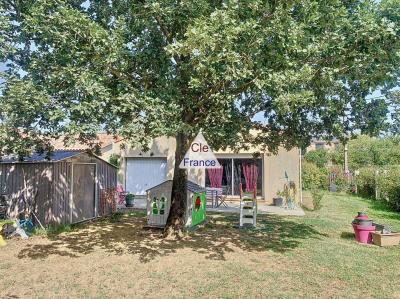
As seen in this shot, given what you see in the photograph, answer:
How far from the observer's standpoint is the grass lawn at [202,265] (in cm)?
663

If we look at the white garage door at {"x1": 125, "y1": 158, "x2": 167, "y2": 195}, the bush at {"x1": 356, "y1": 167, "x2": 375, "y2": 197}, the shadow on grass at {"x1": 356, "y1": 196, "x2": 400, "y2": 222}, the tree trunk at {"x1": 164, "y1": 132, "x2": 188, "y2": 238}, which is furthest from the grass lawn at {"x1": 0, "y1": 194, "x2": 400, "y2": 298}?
the bush at {"x1": 356, "y1": 167, "x2": 375, "y2": 197}

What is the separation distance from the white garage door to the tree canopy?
12.8m

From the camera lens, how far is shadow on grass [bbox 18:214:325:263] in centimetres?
929

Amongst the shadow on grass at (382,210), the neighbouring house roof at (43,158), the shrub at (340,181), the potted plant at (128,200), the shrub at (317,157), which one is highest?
the shrub at (317,157)

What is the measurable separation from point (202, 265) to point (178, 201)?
11.2 feet

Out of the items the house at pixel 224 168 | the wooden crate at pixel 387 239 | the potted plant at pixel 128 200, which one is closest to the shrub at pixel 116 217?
the potted plant at pixel 128 200

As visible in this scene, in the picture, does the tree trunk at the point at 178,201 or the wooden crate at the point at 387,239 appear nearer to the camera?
the wooden crate at the point at 387,239

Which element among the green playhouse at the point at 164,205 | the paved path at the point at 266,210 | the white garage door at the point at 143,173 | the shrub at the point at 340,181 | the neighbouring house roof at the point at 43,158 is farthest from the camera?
the shrub at the point at 340,181

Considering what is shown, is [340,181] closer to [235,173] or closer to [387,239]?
[235,173]

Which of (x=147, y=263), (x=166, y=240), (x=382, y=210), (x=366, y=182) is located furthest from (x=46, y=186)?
(x=366, y=182)

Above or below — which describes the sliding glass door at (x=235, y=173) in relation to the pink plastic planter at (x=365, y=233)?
above

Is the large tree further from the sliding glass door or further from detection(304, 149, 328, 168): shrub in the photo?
detection(304, 149, 328, 168): shrub

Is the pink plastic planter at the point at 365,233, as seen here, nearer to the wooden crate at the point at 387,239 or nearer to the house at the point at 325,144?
the wooden crate at the point at 387,239

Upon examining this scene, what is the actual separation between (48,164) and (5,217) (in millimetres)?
2196
